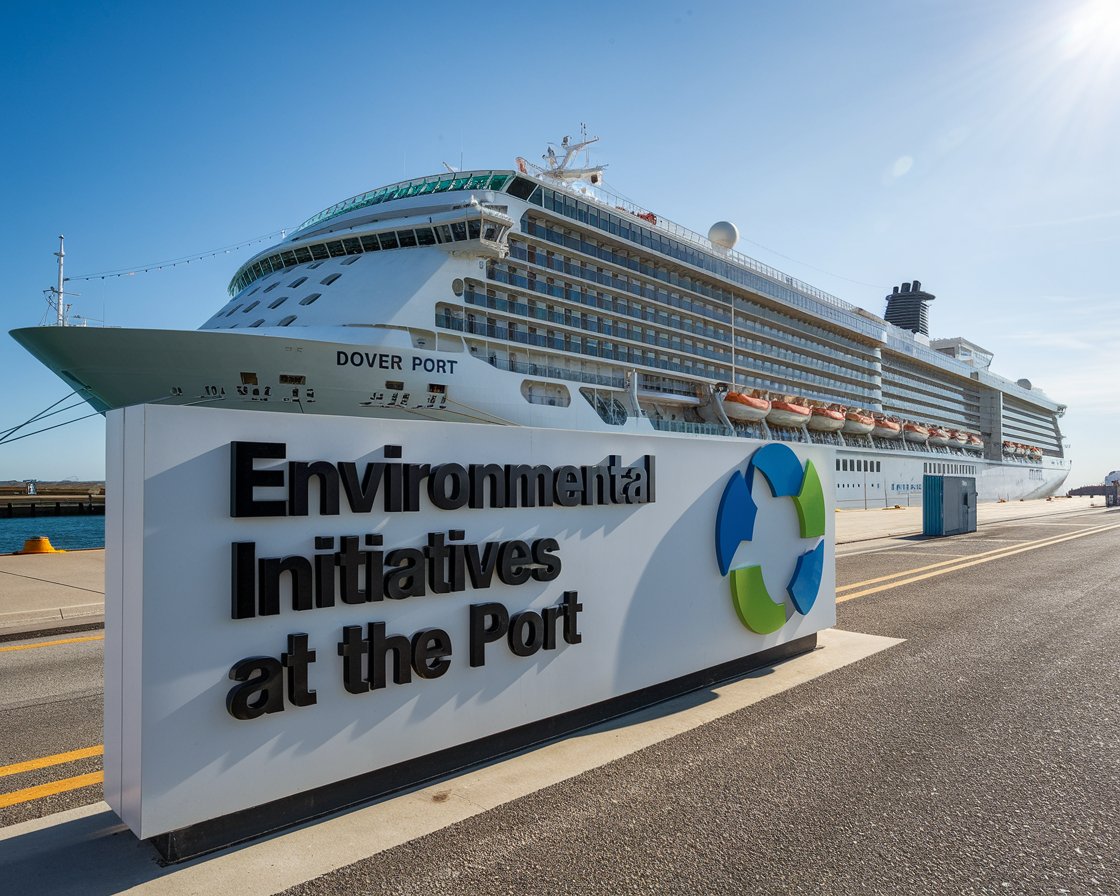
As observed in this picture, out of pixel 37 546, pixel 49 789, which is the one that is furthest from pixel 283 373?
pixel 49 789

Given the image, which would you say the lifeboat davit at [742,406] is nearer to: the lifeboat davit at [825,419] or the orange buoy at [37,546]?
the lifeboat davit at [825,419]

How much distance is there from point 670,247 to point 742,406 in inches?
365

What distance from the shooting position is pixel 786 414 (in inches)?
1670

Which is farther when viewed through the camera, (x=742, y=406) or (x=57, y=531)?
(x=57, y=531)

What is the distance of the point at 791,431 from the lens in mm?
45219

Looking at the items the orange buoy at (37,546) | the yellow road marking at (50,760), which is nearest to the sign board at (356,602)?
the yellow road marking at (50,760)

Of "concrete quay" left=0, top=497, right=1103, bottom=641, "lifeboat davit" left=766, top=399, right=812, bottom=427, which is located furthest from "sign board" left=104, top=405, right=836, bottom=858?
"lifeboat davit" left=766, top=399, right=812, bottom=427

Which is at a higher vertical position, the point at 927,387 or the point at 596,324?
the point at 927,387

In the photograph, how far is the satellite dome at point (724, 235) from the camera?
45.8 metres

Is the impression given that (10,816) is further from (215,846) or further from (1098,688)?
(1098,688)

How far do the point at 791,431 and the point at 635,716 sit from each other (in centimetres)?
4272

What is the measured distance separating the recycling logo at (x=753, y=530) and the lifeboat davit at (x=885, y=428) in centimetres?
4973

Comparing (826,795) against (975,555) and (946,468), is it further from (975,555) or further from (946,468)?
(946,468)

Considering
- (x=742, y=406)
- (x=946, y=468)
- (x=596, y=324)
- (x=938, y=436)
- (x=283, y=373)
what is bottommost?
(x=946, y=468)
